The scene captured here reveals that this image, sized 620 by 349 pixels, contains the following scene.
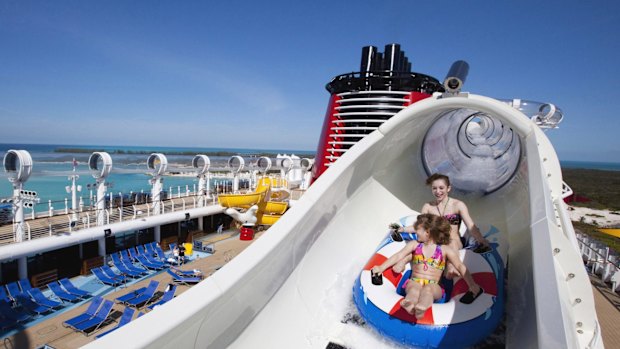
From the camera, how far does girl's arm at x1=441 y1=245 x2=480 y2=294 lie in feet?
9.46

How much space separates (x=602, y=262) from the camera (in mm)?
9602

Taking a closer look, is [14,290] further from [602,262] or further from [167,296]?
[602,262]

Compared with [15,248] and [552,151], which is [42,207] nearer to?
[15,248]

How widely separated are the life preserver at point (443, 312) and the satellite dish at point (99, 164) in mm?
8580

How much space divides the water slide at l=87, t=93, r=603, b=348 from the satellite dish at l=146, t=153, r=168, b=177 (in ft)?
28.0

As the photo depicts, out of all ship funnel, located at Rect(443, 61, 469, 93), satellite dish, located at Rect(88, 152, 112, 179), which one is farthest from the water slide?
satellite dish, located at Rect(88, 152, 112, 179)

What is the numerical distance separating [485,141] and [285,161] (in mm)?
13032

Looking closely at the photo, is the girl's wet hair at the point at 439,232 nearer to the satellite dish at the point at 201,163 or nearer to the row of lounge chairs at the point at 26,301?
the row of lounge chairs at the point at 26,301

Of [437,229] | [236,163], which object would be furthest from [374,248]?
[236,163]

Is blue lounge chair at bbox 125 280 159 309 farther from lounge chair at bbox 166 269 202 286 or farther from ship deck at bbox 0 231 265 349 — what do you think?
lounge chair at bbox 166 269 202 286

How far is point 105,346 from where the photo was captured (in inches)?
68.7

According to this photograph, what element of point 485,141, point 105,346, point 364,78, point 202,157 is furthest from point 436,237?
point 202,157

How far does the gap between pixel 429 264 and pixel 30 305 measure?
7.86 metres

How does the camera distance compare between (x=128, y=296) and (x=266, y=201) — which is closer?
(x=128, y=296)
